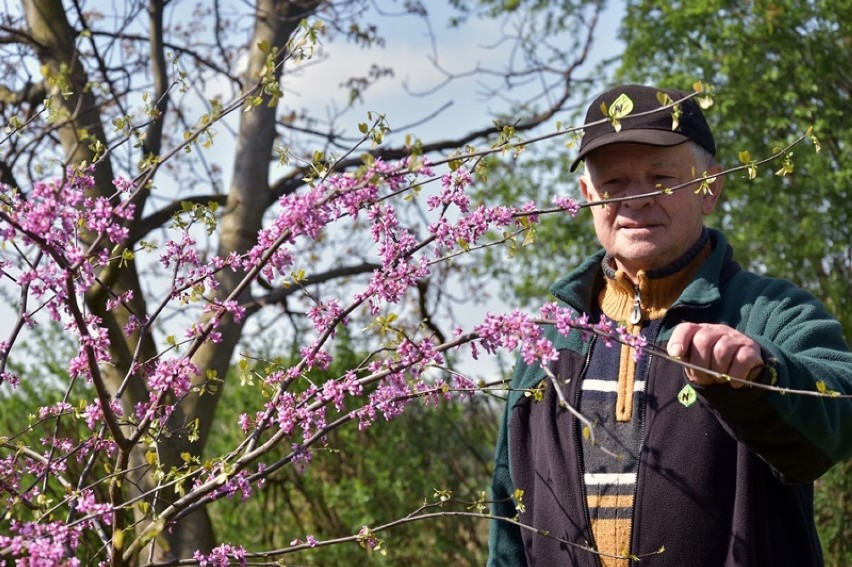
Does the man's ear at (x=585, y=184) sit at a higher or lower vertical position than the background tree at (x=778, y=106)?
lower

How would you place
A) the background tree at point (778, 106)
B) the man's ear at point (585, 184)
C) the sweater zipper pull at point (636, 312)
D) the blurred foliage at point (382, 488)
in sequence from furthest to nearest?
the background tree at point (778, 106)
the blurred foliage at point (382, 488)
the man's ear at point (585, 184)
the sweater zipper pull at point (636, 312)

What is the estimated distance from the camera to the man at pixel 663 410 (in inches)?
86.0

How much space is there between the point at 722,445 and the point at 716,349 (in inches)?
20.0

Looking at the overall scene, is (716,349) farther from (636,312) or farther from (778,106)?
(778,106)

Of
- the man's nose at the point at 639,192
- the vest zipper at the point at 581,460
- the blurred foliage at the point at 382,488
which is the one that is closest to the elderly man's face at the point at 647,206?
the man's nose at the point at 639,192

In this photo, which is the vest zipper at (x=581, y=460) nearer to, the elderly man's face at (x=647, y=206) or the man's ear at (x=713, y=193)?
the elderly man's face at (x=647, y=206)

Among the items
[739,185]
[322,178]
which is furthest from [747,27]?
[322,178]

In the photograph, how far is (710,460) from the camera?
7.46 feet

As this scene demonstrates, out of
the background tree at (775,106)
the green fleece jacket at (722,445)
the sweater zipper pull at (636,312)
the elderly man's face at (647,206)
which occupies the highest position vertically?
the background tree at (775,106)

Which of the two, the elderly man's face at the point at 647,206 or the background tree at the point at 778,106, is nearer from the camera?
the elderly man's face at the point at 647,206

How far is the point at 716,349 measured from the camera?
6.05 feet

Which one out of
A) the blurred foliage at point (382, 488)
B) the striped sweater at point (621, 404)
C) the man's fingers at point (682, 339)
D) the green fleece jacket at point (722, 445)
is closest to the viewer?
the man's fingers at point (682, 339)

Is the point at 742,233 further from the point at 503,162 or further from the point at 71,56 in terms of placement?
the point at 71,56

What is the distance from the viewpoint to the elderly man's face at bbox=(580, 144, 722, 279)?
2.40m
